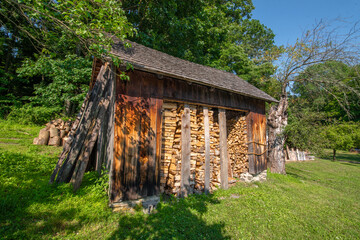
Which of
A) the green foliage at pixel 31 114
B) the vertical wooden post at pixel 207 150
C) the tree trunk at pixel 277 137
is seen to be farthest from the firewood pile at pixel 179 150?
the green foliage at pixel 31 114

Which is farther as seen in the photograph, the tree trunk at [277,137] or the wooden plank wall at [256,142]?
the tree trunk at [277,137]

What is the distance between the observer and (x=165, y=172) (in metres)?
4.89

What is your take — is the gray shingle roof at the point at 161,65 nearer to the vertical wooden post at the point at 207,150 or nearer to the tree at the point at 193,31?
→ the vertical wooden post at the point at 207,150

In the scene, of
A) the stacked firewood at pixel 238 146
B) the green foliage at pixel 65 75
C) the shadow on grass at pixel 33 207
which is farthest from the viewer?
the green foliage at pixel 65 75

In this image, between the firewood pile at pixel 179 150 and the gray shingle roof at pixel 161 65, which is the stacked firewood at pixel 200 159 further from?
the gray shingle roof at pixel 161 65

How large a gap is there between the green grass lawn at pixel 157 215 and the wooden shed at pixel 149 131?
0.46 meters

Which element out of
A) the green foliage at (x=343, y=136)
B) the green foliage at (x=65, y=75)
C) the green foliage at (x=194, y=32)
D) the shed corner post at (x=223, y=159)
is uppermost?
the green foliage at (x=194, y=32)

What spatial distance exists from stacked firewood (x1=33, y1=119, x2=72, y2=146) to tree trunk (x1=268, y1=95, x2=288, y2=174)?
1214 centimetres

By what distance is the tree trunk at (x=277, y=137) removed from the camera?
9398 mm

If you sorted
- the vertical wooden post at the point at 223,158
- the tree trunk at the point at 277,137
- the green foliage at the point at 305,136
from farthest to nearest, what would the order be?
the tree trunk at the point at 277,137 < the green foliage at the point at 305,136 < the vertical wooden post at the point at 223,158

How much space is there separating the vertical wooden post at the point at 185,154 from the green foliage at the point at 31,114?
1207 cm

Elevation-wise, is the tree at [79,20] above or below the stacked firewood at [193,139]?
above

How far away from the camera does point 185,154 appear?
4.90m

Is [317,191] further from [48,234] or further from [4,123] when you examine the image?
[4,123]
